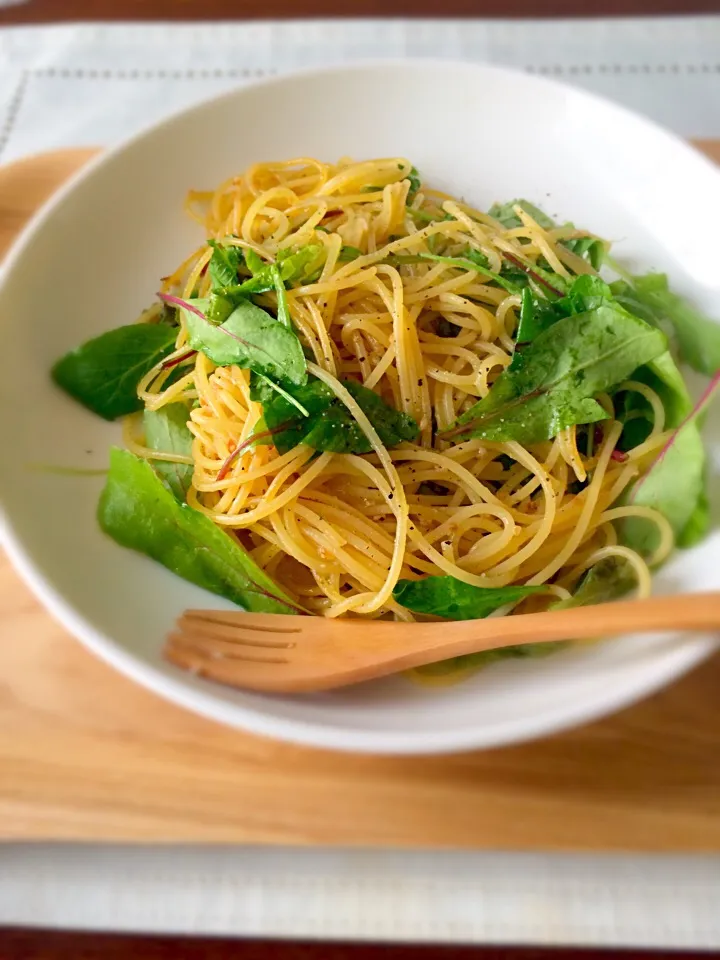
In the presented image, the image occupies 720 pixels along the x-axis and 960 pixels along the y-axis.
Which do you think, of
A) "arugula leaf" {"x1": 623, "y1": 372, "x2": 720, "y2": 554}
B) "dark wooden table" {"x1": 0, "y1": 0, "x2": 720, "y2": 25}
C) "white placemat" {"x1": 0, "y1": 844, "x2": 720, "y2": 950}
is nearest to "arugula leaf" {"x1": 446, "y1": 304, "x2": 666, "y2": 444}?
"arugula leaf" {"x1": 623, "y1": 372, "x2": 720, "y2": 554}

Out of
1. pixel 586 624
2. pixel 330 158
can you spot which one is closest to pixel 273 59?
pixel 330 158

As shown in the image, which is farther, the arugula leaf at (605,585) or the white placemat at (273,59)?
the white placemat at (273,59)

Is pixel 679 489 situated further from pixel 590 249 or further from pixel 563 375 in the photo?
pixel 590 249

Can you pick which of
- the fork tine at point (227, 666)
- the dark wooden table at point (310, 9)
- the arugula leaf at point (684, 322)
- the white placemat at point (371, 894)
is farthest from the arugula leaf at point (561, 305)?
the dark wooden table at point (310, 9)

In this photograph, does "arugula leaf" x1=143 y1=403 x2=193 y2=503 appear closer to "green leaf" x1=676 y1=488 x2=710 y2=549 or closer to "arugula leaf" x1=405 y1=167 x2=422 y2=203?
"arugula leaf" x1=405 y1=167 x2=422 y2=203

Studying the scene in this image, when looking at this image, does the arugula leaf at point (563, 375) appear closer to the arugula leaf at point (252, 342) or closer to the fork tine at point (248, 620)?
the arugula leaf at point (252, 342)

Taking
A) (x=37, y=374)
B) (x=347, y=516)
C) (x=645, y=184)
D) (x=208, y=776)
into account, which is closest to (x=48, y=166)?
(x=37, y=374)

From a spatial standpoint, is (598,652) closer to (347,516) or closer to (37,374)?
(347,516)
